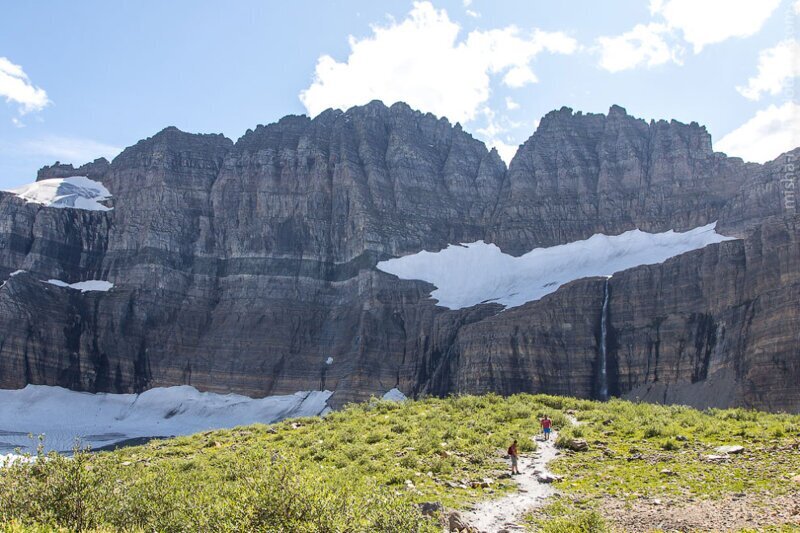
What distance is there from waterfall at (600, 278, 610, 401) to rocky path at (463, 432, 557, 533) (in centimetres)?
6346

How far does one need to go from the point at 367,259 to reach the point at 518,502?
99824mm

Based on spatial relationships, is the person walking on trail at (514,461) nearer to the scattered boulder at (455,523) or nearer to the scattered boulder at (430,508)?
the scattered boulder at (430,508)

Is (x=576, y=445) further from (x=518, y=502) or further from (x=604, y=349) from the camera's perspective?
(x=604, y=349)

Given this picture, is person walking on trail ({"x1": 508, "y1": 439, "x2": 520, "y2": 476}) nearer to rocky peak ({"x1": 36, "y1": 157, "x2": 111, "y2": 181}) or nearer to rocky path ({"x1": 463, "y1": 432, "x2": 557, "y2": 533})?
rocky path ({"x1": 463, "y1": 432, "x2": 557, "y2": 533})

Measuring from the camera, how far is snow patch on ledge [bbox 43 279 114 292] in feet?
399

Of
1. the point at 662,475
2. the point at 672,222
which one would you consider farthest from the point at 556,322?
the point at 662,475

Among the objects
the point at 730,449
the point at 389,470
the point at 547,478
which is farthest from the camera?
the point at 389,470

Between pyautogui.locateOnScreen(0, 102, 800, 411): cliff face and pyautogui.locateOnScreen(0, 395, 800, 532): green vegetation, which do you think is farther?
pyautogui.locateOnScreen(0, 102, 800, 411): cliff face

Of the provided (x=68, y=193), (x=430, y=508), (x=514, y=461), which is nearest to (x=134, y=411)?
(x=68, y=193)

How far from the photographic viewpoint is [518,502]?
20.0 m

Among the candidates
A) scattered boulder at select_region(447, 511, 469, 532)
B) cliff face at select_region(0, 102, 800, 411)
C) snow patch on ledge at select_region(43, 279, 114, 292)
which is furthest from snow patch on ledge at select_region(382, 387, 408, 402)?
scattered boulder at select_region(447, 511, 469, 532)

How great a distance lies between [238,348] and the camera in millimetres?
112875

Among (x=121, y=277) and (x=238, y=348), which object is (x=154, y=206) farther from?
(x=238, y=348)

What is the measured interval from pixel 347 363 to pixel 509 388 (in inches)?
1081
